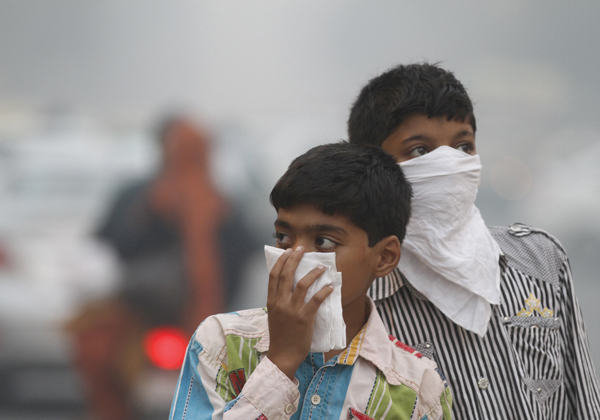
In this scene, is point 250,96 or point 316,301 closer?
point 316,301

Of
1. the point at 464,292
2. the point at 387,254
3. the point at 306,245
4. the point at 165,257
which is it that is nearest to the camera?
the point at 306,245

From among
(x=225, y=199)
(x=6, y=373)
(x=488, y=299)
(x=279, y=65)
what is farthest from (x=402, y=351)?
(x=6, y=373)

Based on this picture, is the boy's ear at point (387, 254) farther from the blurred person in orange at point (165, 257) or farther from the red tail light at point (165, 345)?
the red tail light at point (165, 345)

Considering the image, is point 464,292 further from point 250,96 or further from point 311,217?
point 250,96

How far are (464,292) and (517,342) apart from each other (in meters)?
0.22

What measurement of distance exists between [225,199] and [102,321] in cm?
79

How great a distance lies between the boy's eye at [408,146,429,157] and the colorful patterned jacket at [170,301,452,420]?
1.60 feet

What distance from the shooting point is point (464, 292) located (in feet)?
5.32

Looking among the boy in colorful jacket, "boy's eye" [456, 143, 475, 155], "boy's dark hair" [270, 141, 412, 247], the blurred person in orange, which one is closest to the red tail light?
the blurred person in orange

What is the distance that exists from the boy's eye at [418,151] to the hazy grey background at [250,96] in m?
1.18

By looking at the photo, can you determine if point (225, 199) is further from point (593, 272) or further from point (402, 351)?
point (593, 272)

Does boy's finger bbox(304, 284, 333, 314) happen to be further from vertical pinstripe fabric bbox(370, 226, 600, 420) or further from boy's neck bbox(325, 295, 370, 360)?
vertical pinstripe fabric bbox(370, 226, 600, 420)

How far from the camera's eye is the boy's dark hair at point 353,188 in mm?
1394

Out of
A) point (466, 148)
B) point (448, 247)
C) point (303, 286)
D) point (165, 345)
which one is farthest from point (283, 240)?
point (165, 345)
